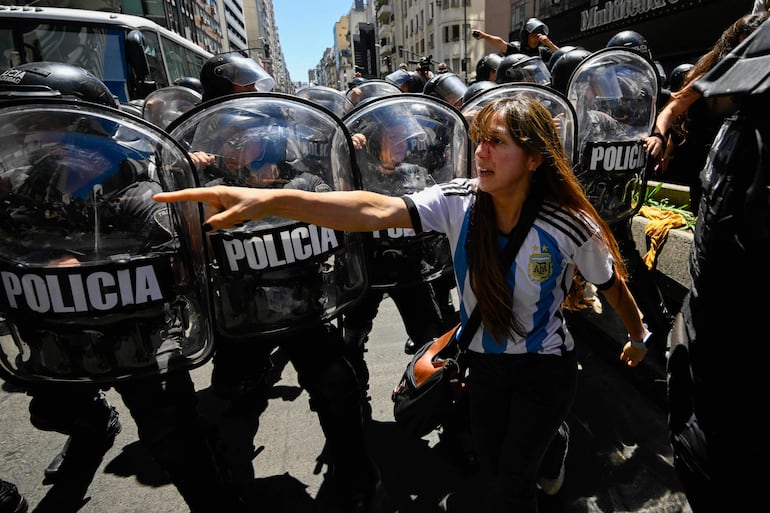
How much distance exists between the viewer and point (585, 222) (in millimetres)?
1610

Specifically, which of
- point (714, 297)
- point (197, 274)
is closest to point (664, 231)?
point (714, 297)

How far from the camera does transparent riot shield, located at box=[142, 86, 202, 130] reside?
4352 millimetres

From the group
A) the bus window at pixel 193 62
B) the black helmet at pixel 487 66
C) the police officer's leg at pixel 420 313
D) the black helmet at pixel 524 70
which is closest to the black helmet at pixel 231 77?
the police officer's leg at pixel 420 313

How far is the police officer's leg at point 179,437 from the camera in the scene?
190cm

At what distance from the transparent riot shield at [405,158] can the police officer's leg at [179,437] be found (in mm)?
1034

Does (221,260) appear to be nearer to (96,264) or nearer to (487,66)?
(96,264)

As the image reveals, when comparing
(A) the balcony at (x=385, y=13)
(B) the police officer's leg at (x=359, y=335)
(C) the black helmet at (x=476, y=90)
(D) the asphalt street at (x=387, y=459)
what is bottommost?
(D) the asphalt street at (x=387, y=459)

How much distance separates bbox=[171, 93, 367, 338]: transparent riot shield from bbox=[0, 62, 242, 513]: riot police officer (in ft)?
0.47

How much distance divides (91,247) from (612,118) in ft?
9.48

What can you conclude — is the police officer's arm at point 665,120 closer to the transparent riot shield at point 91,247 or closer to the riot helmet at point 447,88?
the riot helmet at point 447,88

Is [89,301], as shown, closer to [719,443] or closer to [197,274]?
[197,274]

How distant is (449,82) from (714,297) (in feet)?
13.6

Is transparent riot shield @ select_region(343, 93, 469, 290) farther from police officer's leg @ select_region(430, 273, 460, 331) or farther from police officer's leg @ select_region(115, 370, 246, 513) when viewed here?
police officer's leg @ select_region(430, 273, 460, 331)

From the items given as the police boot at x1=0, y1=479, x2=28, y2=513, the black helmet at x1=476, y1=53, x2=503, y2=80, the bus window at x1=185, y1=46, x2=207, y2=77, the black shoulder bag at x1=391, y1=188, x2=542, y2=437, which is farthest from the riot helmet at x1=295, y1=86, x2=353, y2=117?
the bus window at x1=185, y1=46, x2=207, y2=77
